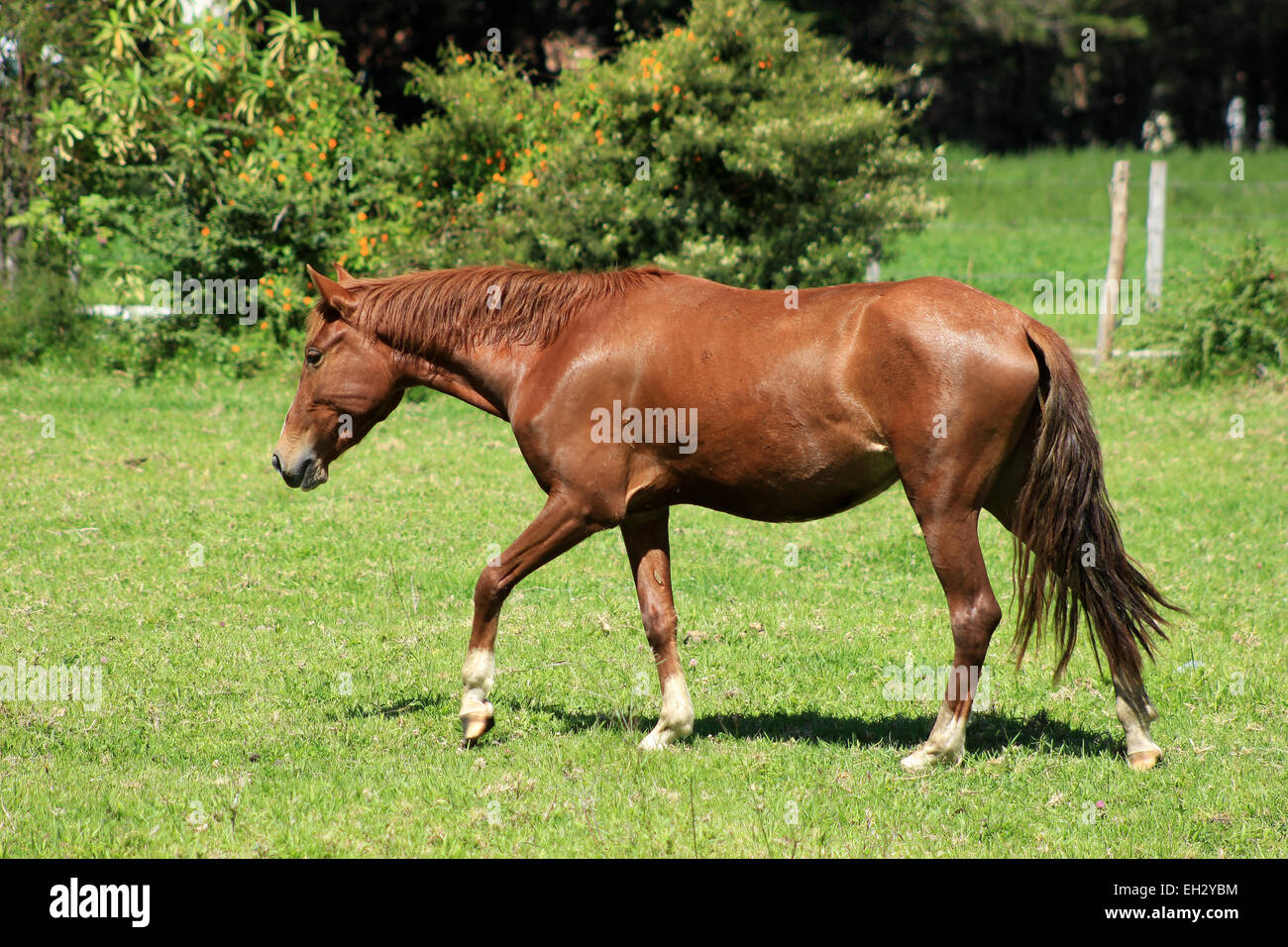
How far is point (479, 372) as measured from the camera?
19.0 ft

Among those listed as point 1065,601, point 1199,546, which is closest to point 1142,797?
point 1065,601

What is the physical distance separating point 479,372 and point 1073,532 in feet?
8.77

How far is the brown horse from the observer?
17.1ft

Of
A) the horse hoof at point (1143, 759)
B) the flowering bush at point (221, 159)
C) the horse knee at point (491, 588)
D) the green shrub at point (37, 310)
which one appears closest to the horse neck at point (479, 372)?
the horse knee at point (491, 588)

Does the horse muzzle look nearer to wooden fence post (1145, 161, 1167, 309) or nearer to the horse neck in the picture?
the horse neck

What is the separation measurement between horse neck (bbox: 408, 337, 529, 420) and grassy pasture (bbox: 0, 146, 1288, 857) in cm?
151

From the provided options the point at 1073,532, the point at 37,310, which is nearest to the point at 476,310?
the point at 1073,532

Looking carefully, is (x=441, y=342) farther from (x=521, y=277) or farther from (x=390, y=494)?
(x=390, y=494)

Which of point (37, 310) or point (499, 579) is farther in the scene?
point (37, 310)

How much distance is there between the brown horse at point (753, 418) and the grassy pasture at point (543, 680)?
385 mm

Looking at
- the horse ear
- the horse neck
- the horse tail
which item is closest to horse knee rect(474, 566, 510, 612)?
the horse neck

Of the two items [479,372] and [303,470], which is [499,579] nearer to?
[479,372]

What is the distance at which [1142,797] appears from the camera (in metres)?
5.04

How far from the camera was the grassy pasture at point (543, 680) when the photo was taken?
4.77 metres
